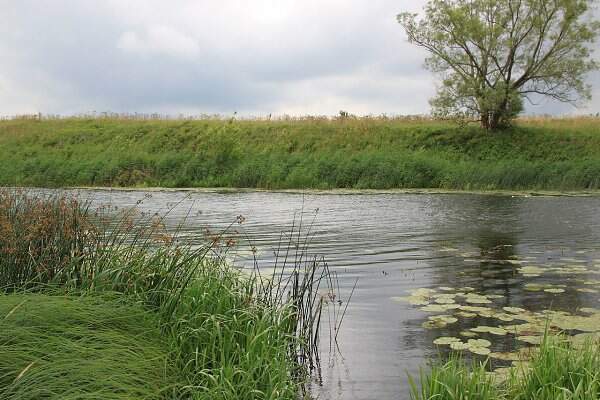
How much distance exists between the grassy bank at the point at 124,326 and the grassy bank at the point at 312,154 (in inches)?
950

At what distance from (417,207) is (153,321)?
19498 mm

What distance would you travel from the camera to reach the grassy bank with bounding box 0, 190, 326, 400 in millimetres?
4379

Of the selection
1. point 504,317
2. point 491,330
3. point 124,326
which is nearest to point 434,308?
point 504,317

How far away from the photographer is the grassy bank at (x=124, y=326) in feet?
14.4

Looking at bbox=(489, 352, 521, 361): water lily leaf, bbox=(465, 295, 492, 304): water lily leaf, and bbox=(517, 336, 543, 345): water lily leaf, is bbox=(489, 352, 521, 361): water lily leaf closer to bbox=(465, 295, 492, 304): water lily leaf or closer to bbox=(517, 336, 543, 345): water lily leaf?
bbox=(517, 336, 543, 345): water lily leaf

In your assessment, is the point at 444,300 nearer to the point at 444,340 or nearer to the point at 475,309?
the point at 475,309

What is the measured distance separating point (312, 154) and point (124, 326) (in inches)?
1314

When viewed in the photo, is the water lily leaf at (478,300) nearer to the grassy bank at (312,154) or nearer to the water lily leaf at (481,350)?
the water lily leaf at (481,350)

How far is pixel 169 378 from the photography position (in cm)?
509

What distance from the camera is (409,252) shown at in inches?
551

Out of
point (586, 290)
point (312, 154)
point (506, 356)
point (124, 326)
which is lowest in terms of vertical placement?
point (506, 356)

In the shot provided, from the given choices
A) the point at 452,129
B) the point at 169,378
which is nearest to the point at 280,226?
the point at 169,378

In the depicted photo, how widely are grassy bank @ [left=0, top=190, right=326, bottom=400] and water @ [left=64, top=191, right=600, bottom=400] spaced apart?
0.84 metres

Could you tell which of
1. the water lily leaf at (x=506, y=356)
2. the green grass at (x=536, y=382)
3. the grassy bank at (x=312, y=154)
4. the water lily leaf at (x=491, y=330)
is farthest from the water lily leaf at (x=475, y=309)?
the grassy bank at (x=312, y=154)
